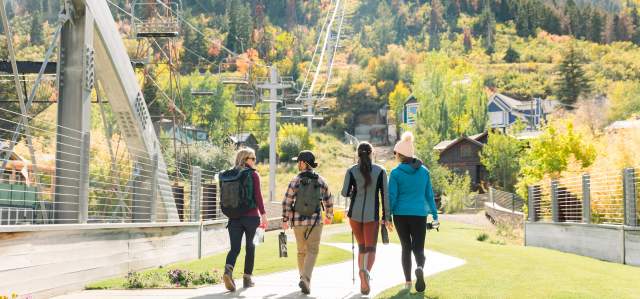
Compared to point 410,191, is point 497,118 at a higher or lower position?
higher

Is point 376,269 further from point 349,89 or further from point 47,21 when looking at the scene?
point 47,21

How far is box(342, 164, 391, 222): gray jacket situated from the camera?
1046 cm

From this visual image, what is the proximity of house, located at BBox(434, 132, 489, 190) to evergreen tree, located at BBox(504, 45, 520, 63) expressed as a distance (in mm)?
91313

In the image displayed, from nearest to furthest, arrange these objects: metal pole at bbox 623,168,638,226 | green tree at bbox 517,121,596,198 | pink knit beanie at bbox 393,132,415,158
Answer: pink knit beanie at bbox 393,132,415,158 → metal pole at bbox 623,168,638,226 → green tree at bbox 517,121,596,198

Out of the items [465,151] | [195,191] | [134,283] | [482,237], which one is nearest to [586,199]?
[482,237]

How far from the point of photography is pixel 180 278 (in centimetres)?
1180

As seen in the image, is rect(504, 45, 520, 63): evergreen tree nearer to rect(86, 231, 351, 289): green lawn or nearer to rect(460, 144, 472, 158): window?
rect(460, 144, 472, 158): window

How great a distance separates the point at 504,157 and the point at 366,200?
66599mm

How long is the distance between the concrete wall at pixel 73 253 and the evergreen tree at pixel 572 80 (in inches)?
4788

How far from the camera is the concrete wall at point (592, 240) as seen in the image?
1777cm

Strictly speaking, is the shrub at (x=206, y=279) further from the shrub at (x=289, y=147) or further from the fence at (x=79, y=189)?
the shrub at (x=289, y=147)

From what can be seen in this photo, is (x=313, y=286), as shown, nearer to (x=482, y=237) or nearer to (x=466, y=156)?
(x=482, y=237)

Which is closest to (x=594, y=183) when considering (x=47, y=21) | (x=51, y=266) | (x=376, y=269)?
(x=376, y=269)

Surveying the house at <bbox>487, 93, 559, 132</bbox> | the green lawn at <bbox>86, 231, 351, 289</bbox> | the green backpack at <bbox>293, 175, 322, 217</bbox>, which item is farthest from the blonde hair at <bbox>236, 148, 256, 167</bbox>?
the house at <bbox>487, 93, 559, 132</bbox>
